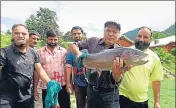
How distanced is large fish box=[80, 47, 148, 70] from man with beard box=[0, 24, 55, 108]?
1164 mm

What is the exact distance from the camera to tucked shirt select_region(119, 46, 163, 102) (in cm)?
489

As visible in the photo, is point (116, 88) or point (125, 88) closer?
point (116, 88)

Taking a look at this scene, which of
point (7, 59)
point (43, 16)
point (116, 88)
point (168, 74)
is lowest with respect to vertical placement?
point (168, 74)

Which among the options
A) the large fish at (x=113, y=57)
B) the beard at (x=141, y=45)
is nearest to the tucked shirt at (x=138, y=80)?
the beard at (x=141, y=45)

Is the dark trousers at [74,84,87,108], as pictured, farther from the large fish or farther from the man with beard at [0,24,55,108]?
the large fish

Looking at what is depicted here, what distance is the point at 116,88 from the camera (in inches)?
174

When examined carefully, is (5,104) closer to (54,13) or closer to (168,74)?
(168,74)

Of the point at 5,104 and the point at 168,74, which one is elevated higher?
the point at 5,104

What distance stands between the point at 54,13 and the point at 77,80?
40567 millimetres

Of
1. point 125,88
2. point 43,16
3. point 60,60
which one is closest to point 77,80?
point 60,60

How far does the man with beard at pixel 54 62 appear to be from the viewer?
6.26 m

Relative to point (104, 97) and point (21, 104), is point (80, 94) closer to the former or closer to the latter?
point (21, 104)

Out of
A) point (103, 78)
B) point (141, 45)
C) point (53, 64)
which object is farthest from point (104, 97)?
point (53, 64)

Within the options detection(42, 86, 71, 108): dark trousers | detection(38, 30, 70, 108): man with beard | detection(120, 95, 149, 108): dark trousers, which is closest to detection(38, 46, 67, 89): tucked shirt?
detection(38, 30, 70, 108): man with beard
